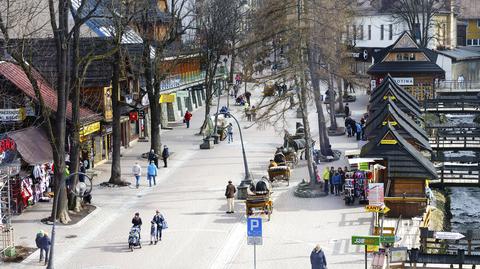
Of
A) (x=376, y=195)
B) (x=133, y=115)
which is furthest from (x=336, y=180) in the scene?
(x=133, y=115)

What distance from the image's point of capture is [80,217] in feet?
122

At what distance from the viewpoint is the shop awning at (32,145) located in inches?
1569

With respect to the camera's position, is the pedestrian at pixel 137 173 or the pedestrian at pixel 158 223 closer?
the pedestrian at pixel 158 223

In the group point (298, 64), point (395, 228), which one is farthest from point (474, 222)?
point (298, 64)

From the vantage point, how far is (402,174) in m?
36.5

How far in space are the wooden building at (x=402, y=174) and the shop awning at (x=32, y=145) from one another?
13704 mm

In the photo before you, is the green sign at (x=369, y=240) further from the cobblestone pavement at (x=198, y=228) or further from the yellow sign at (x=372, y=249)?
the cobblestone pavement at (x=198, y=228)

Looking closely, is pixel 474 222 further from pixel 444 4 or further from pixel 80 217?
pixel 444 4

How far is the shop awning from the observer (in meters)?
39.8

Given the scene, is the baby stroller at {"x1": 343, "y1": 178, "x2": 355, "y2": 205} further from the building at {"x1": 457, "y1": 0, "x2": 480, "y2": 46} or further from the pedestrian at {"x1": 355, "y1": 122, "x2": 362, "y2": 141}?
the building at {"x1": 457, "y1": 0, "x2": 480, "y2": 46}

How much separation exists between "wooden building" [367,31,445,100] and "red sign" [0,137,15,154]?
35.7 m

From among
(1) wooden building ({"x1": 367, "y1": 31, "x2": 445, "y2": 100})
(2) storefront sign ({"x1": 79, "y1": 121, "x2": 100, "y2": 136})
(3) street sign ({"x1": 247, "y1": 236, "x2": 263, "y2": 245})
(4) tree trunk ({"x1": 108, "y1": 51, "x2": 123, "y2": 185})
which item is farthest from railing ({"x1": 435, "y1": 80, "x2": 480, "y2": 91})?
(3) street sign ({"x1": 247, "y1": 236, "x2": 263, "y2": 245})

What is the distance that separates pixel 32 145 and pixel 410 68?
1320 inches

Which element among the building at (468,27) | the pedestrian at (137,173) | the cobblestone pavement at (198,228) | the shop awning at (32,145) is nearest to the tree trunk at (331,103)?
the cobblestone pavement at (198,228)
